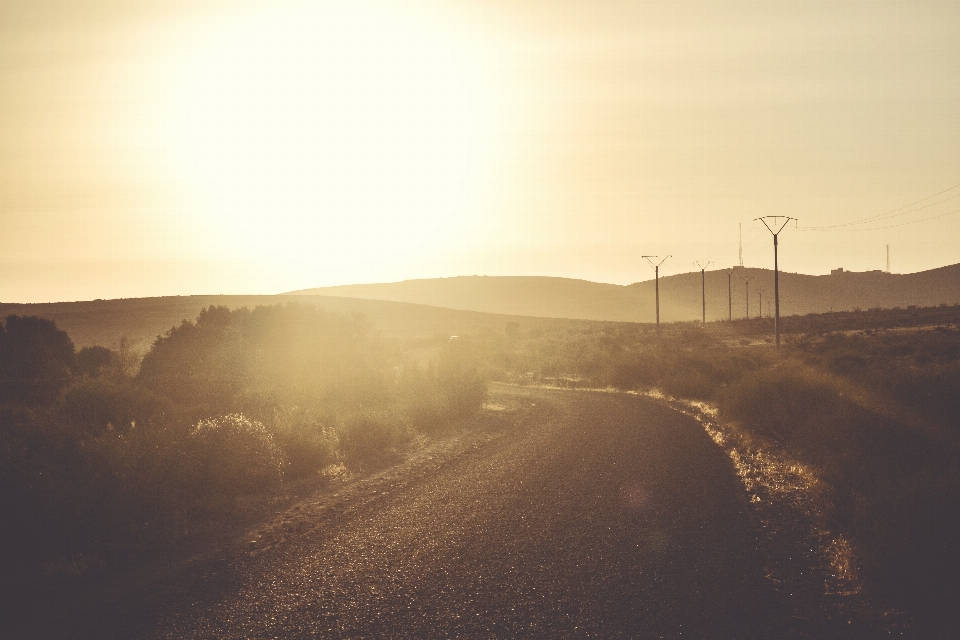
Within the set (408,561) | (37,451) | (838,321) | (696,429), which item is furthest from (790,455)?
(838,321)

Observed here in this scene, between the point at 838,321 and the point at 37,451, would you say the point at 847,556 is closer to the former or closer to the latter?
the point at 37,451

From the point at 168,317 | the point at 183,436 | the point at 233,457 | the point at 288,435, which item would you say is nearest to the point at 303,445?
the point at 288,435

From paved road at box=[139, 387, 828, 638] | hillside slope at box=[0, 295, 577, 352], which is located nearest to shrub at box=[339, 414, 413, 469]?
paved road at box=[139, 387, 828, 638]

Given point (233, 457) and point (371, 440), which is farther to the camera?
point (371, 440)

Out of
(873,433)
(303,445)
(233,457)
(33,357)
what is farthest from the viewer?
(33,357)

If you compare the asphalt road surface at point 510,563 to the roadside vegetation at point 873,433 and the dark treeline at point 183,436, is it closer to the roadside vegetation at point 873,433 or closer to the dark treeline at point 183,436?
the roadside vegetation at point 873,433

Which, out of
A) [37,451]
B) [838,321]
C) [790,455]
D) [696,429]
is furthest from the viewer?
[838,321]

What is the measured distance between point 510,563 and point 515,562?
0.25 ft

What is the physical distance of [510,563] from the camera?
33.0 feet

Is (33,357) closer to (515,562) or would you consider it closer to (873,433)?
(515,562)

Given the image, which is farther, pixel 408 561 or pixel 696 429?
pixel 696 429

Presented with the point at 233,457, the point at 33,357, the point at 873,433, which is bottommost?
the point at 233,457

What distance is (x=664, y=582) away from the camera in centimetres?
A: 913

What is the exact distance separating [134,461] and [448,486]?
6.20 m
